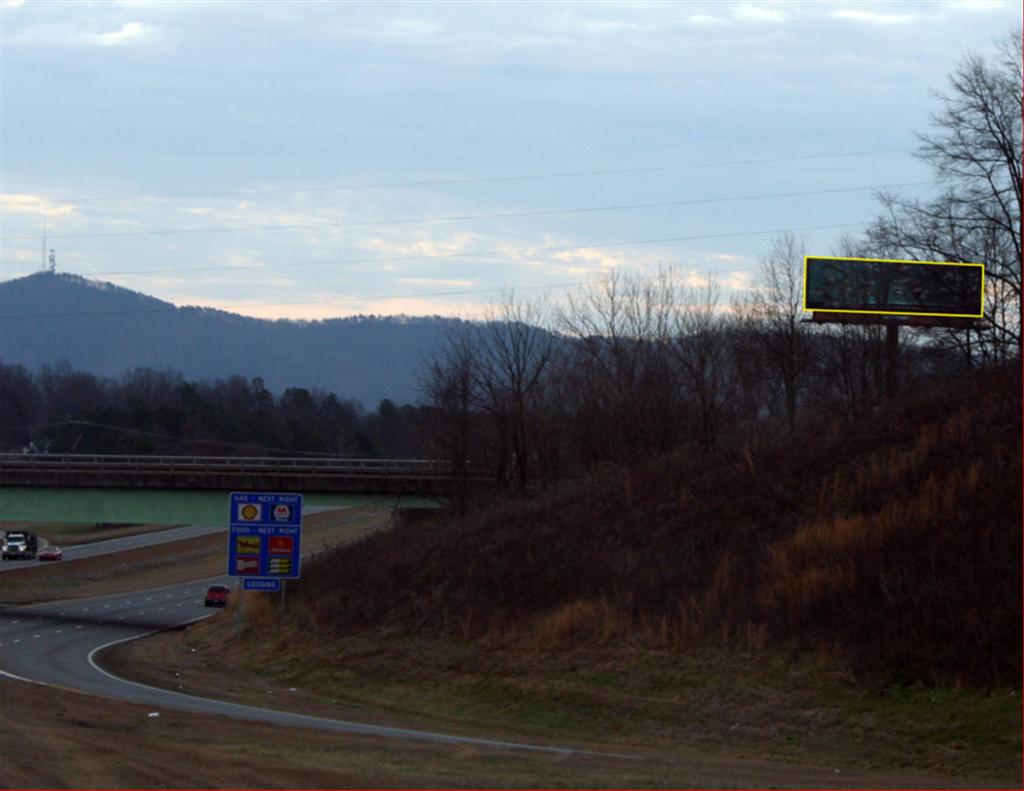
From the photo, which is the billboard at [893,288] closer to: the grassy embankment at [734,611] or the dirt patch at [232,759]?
the grassy embankment at [734,611]

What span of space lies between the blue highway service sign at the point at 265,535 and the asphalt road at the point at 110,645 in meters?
4.85

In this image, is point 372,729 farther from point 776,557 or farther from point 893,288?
point 893,288

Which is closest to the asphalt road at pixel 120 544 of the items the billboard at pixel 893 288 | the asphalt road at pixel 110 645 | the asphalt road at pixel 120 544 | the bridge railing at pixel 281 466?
the asphalt road at pixel 120 544

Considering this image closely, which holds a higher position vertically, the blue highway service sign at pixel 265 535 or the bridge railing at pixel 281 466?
the bridge railing at pixel 281 466

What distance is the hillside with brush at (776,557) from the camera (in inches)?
939

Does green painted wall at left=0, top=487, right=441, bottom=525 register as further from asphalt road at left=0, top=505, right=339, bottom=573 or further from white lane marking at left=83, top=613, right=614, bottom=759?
asphalt road at left=0, top=505, right=339, bottom=573

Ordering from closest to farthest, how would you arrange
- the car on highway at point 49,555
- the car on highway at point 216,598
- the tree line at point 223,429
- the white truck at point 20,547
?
1. the car on highway at point 216,598
2. the car on highway at point 49,555
3. the white truck at point 20,547
4. the tree line at point 223,429

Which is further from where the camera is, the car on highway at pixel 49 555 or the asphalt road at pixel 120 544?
the asphalt road at pixel 120 544

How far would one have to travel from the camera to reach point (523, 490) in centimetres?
5041

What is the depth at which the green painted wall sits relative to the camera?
54.0 metres

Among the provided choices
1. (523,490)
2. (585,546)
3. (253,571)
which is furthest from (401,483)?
(585,546)

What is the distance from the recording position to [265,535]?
38.0 metres

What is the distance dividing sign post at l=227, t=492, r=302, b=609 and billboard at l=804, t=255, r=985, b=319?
16383 mm

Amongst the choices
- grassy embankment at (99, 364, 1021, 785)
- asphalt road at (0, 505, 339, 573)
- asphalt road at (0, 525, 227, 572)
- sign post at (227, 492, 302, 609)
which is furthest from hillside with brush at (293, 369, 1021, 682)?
asphalt road at (0, 525, 227, 572)
